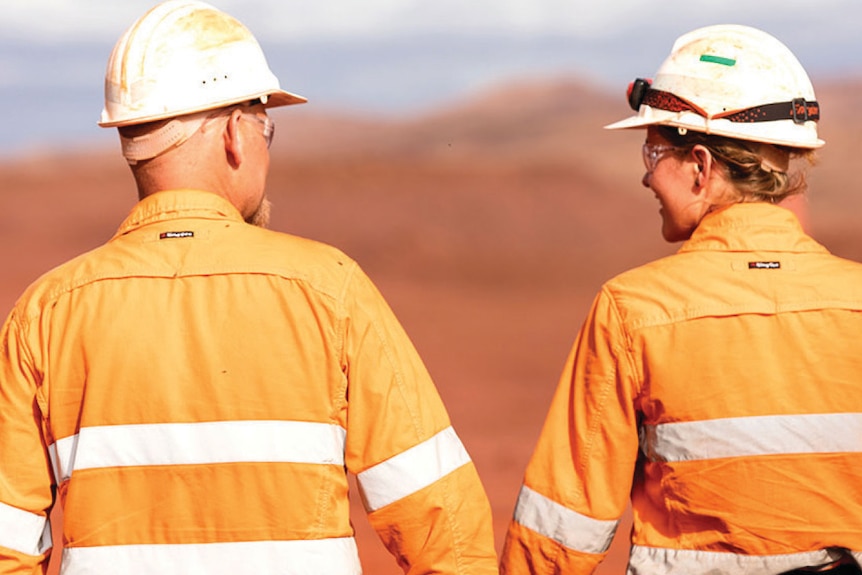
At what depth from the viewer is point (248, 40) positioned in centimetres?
349

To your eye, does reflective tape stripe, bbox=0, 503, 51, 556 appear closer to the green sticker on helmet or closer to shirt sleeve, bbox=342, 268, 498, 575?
shirt sleeve, bbox=342, 268, 498, 575

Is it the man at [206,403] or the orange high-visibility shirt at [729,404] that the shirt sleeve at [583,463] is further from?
the man at [206,403]

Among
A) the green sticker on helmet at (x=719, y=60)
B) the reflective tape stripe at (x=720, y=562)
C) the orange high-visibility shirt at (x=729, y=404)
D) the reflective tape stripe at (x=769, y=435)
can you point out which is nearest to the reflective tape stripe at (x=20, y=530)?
the orange high-visibility shirt at (x=729, y=404)

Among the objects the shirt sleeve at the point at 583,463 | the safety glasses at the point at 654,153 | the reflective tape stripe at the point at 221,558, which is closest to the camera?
the reflective tape stripe at the point at 221,558

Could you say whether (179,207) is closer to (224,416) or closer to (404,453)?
(224,416)

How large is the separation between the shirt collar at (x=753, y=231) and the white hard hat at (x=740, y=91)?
0.69 ft

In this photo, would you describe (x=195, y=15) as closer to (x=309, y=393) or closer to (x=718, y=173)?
(x=309, y=393)

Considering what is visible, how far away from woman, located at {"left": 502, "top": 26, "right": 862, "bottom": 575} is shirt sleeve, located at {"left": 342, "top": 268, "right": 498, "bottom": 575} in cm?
42

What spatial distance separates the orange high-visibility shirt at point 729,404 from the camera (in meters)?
3.39

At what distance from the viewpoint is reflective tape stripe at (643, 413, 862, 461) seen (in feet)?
11.1

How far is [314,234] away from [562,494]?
38231 mm

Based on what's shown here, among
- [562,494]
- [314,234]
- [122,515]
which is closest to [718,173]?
[562,494]

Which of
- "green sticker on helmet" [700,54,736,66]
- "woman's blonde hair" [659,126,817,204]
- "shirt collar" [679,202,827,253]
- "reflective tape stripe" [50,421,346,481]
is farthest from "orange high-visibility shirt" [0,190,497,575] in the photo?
"green sticker on helmet" [700,54,736,66]

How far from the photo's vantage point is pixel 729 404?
3420 mm
